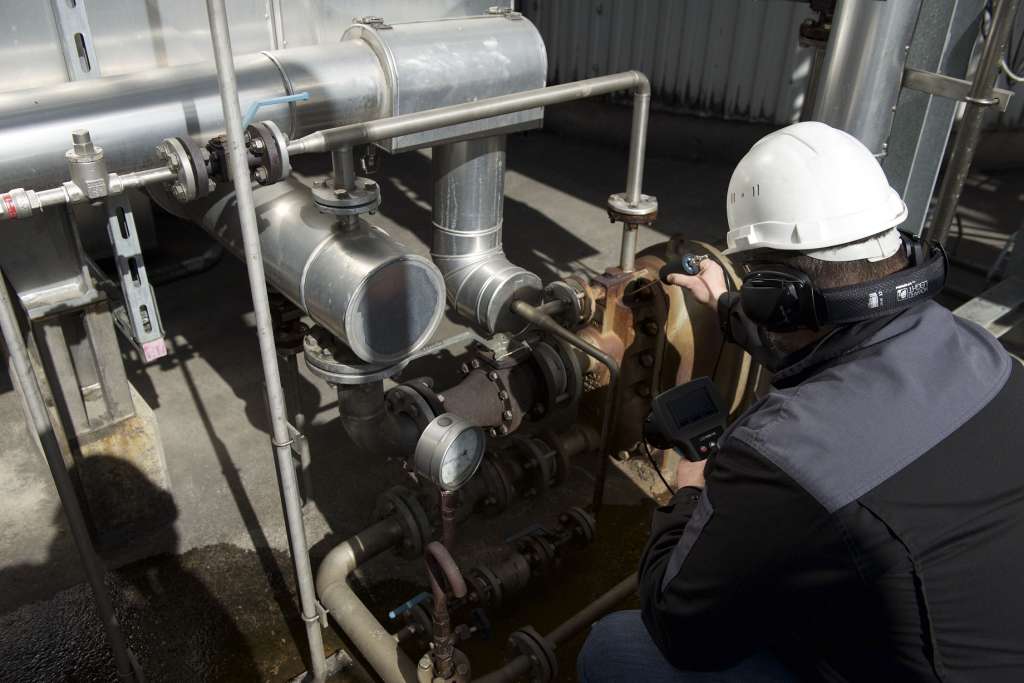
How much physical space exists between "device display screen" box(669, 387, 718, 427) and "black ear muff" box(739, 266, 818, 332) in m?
0.42

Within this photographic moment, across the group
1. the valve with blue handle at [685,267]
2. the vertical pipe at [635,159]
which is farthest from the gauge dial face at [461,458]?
the vertical pipe at [635,159]

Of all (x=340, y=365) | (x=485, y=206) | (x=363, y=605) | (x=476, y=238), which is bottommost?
(x=363, y=605)

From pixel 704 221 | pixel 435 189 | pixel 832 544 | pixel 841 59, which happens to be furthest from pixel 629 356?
pixel 704 221

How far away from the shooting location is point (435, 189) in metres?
2.74

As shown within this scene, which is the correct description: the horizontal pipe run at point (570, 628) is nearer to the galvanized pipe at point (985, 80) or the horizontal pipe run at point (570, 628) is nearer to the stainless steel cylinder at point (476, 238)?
the stainless steel cylinder at point (476, 238)

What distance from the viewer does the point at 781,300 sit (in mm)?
1418

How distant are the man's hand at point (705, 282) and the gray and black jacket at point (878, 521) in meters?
0.81

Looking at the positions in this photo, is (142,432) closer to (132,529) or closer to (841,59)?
(132,529)

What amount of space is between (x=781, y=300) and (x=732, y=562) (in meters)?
0.44

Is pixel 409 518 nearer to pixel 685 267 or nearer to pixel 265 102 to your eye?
pixel 685 267

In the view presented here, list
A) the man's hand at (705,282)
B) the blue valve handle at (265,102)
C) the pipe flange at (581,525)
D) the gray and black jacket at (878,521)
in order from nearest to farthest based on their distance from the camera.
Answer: the gray and black jacket at (878,521)
the blue valve handle at (265,102)
the man's hand at (705,282)
the pipe flange at (581,525)

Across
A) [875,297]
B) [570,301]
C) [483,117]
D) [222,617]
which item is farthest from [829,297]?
[222,617]

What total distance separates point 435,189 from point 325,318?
0.81 meters

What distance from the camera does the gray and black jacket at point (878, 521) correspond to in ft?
3.95
